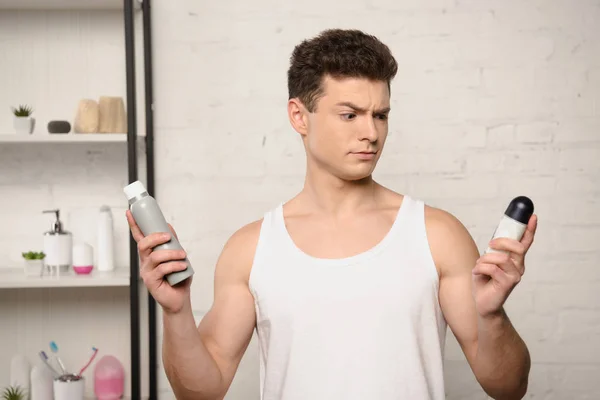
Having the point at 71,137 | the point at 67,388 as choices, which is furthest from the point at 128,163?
the point at 67,388

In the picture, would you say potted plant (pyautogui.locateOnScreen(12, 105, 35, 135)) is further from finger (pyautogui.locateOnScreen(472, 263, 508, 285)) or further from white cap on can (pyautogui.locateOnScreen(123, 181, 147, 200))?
finger (pyautogui.locateOnScreen(472, 263, 508, 285))

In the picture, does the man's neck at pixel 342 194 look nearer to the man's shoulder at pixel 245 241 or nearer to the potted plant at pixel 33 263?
the man's shoulder at pixel 245 241

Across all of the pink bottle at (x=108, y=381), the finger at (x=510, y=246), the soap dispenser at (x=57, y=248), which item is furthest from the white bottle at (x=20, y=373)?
the finger at (x=510, y=246)

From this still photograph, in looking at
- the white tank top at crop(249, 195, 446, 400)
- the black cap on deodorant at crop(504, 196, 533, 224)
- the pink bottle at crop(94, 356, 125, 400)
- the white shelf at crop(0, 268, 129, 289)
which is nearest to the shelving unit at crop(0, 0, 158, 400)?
the white shelf at crop(0, 268, 129, 289)

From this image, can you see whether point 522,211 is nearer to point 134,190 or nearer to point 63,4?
point 134,190

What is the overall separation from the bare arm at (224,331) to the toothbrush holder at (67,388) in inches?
31.7

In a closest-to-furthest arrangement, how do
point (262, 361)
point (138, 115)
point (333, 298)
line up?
point (333, 298) < point (262, 361) < point (138, 115)

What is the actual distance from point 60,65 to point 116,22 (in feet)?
0.75

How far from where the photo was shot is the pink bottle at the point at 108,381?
7.89 ft

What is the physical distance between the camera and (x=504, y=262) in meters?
1.22

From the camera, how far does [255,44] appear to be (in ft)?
8.17

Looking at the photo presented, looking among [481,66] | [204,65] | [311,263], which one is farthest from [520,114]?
[311,263]

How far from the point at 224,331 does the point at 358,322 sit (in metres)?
0.31

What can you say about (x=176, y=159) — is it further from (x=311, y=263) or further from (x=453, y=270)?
(x=453, y=270)
